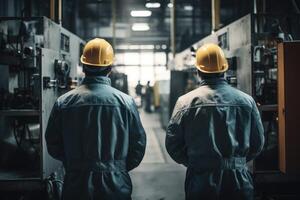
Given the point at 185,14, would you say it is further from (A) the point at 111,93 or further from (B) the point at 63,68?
(A) the point at 111,93

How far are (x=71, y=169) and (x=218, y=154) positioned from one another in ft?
3.45

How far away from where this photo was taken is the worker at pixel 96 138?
2738 millimetres

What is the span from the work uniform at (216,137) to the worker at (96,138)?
358 millimetres

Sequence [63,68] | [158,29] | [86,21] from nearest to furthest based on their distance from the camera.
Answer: [63,68]
[86,21]
[158,29]

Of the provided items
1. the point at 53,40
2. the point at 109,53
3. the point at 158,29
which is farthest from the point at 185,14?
the point at 109,53

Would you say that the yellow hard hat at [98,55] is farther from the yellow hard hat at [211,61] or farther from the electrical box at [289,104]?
the electrical box at [289,104]


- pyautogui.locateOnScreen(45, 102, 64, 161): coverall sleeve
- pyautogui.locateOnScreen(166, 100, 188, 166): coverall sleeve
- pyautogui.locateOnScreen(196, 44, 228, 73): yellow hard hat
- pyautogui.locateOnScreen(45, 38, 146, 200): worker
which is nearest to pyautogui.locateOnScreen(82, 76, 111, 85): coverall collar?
pyautogui.locateOnScreen(45, 38, 146, 200): worker

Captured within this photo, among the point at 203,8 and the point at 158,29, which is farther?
the point at 158,29

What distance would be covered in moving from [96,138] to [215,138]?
0.85 metres

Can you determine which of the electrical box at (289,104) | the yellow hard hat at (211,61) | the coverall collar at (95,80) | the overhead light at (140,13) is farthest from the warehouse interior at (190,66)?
the overhead light at (140,13)

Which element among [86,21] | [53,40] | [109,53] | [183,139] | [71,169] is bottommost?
[71,169]

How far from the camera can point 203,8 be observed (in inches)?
555

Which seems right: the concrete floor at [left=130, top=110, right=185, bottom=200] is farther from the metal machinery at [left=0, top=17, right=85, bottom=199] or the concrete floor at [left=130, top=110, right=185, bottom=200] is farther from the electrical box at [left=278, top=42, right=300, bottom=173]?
the electrical box at [left=278, top=42, right=300, bottom=173]

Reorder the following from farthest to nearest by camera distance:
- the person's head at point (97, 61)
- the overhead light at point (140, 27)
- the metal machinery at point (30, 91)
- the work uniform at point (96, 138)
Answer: the overhead light at point (140, 27) < the metal machinery at point (30, 91) < the person's head at point (97, 61) < the work uniform at point (96, 138)
